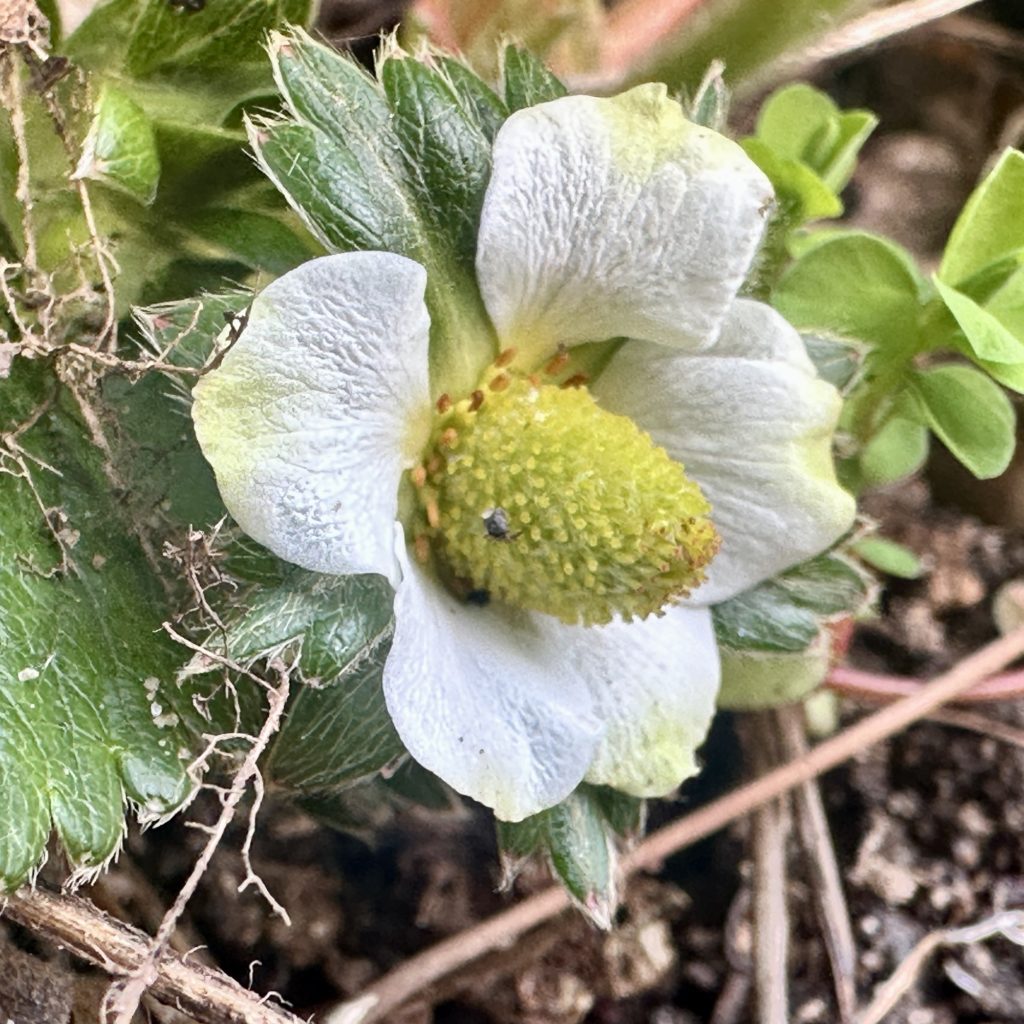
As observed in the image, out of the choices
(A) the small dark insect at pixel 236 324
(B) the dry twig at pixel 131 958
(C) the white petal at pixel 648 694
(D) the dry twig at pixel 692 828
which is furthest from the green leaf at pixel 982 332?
(B) the dry twig at pixel 131 958

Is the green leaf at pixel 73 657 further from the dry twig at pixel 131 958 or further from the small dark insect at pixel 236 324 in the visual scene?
the small dark insect at pixel 236 324

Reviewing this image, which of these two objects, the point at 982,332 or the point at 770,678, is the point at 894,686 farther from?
the point at 982,332

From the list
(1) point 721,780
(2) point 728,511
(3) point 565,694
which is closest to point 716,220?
(2) point 728,511

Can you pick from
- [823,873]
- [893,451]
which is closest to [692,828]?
[823,873]

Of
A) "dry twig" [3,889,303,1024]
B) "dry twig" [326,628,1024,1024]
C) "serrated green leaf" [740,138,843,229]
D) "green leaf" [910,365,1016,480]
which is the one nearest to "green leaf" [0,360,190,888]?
"dry twig" [3,889,303,1024]

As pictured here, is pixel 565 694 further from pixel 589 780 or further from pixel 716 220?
pixel 716 220

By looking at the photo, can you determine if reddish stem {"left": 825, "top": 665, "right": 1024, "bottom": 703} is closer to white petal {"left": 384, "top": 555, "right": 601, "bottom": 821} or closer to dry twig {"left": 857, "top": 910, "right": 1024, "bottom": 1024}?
dry twig {"left": 857, "top": 910, "right": 1024, "bottom": 1024}
